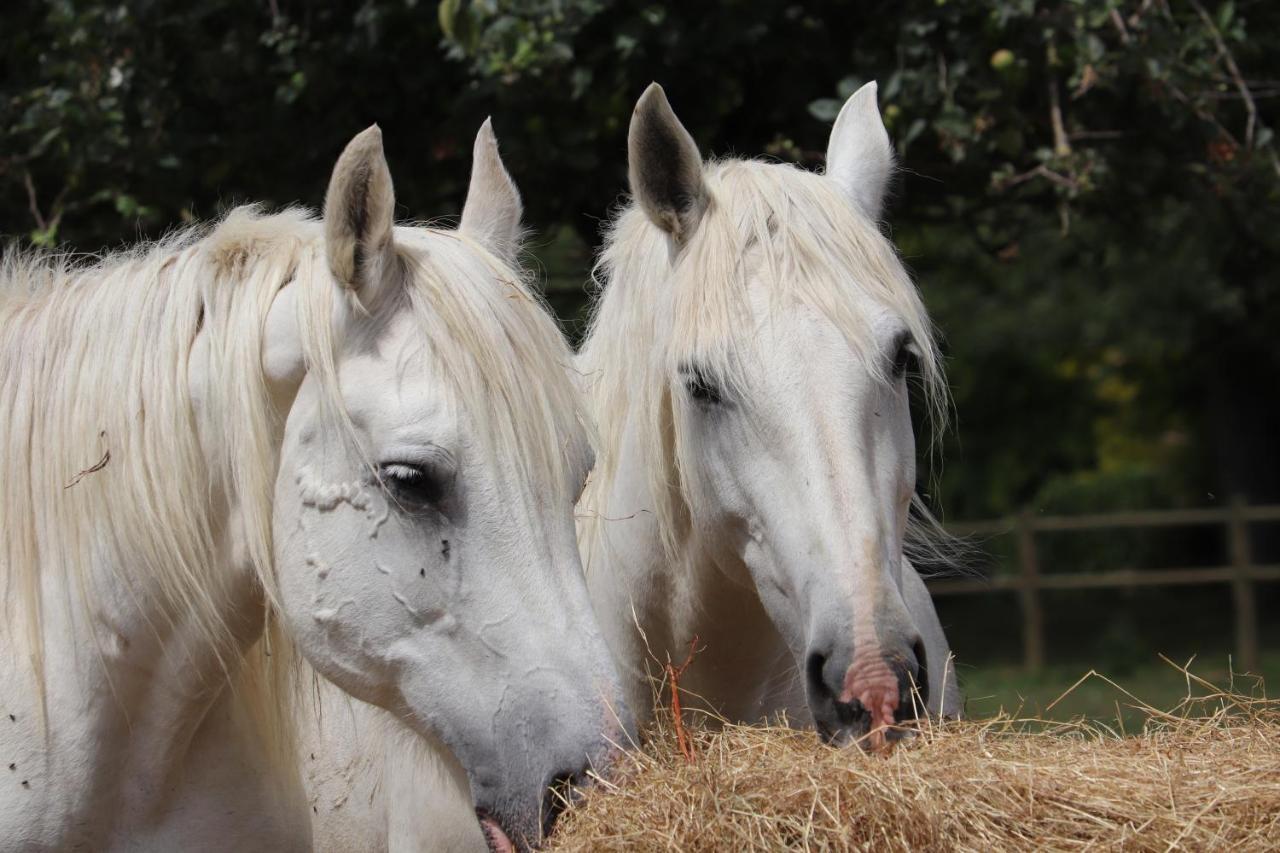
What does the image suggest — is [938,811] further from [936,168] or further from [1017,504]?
[1017,504]

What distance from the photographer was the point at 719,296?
270 centimetres

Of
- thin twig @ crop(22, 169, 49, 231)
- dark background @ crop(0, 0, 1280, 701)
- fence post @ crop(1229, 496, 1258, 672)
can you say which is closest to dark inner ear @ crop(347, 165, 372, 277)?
dark background @ crop(0, 0, 1280, 701)

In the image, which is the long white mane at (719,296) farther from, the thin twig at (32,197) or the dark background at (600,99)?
the thin twig at (32,197)

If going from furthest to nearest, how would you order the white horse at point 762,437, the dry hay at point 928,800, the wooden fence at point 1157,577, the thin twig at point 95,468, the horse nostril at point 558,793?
the wooden fence at point 1157,577 → the white horse at point 762,437 → the thin twig at point 95,468 → the horse nostril at point 558,793 → the dry hay at point 928,800

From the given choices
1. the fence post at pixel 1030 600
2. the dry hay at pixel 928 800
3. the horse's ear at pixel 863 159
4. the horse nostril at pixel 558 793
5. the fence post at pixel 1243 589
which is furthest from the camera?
the fence post at pixel 1030 600

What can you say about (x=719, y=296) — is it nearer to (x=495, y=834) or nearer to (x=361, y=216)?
(x=361, y=216)

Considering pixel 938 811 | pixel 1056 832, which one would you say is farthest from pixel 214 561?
pixel 1056 832

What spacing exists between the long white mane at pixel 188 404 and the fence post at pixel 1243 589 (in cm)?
1026

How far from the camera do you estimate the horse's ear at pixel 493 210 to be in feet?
8.84

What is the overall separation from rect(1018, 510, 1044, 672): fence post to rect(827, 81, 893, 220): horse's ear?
954cm

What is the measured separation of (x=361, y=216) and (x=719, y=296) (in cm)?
74

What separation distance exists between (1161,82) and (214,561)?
10.5 ft

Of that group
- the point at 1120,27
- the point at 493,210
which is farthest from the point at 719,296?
the point at 1120,27

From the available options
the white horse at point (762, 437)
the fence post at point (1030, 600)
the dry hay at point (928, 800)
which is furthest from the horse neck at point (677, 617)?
the fence post at point (1030, 600)
